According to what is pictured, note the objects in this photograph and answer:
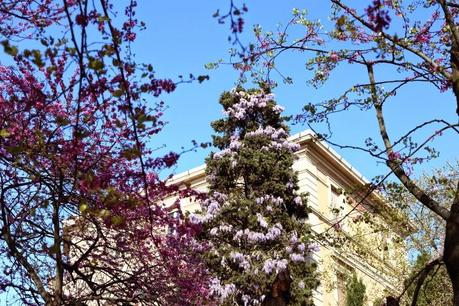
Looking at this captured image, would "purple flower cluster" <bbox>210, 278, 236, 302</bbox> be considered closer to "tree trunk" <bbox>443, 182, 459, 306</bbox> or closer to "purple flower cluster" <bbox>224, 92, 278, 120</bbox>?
"purple flower cluster" <bbox>224, 92, 278, 120</bbox>

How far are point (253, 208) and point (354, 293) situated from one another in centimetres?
569

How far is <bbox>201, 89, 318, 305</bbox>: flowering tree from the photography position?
1972 cm

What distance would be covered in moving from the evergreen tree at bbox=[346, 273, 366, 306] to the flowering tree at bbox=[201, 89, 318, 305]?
6.72 ft

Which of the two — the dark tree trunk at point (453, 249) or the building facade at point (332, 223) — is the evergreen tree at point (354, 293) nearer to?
the building facade at point (332, 223)

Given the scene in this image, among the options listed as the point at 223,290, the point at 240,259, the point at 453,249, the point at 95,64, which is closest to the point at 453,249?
the point at 453,249

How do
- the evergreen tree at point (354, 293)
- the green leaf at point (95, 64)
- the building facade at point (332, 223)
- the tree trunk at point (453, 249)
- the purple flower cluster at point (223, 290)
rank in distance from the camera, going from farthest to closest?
the evergreen tree at point (354, 293)
the building facade at point (332, 223)
the purple flower cluster at point (223, 290)
the tree trunk at point (453, 249)
the green leaf at point (95, 64)

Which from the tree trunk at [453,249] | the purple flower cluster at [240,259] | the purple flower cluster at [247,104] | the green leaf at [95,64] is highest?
the purple flower cluster at [247,104]

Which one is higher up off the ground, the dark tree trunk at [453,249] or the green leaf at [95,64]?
the green leaf at [95,64]

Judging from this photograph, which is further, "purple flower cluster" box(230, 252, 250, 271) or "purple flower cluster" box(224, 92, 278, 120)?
"purple flower cluster" box(224, 92, 278, 120)

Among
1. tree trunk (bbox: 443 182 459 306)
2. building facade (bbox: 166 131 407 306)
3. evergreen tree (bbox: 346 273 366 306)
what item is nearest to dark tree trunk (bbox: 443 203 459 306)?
tree trunk (bbox: 443 182 459 306)

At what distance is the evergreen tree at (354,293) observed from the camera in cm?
2236

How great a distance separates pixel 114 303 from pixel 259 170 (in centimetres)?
1249

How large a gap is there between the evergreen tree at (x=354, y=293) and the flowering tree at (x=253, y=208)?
2049 mm

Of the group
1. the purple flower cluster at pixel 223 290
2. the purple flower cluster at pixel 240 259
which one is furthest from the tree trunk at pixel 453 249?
the purple flower cluster at pixel 240 259
